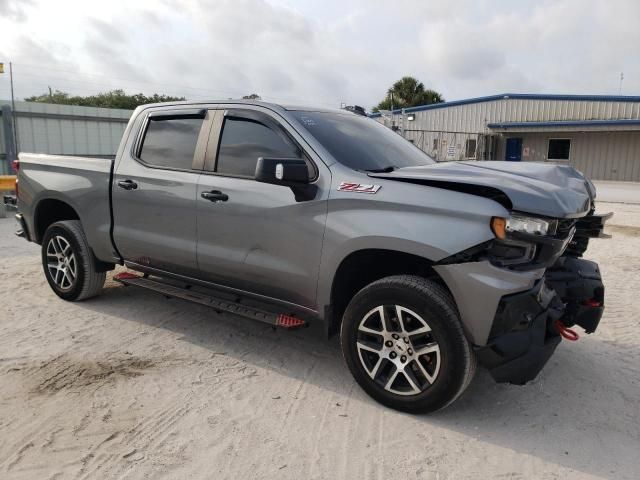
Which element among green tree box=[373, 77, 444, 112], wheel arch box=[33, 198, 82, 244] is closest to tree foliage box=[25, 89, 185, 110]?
green tree box=[373, 77, 444, 112]

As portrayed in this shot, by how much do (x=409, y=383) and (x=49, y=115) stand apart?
1385cm

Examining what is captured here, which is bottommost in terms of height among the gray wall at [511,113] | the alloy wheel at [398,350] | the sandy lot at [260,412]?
the sandy lot at [260,412]

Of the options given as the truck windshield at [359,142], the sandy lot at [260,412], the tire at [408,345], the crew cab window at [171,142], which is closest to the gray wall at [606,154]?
the sandy lot at [260,412]

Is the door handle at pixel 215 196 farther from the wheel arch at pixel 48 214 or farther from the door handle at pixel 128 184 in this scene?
the wheel arch at pixel 48 214

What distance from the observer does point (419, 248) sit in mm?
3055

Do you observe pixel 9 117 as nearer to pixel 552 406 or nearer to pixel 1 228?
pixel 1 228

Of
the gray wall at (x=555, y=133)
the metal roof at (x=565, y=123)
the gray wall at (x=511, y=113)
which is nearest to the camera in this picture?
the metal roof at (x=565, y=123)

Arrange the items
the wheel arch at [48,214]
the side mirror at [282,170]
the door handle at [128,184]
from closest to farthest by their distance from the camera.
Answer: the side mirror at [282,170]
the door handle at [128,184]
the wheel arch at [48,214]

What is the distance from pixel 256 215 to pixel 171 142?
125cm

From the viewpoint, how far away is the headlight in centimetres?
287

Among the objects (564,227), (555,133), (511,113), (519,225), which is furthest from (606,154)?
(519,225)

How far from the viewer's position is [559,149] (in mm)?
24234

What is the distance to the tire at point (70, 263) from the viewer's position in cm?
504

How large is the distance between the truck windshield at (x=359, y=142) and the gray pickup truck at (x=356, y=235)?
0.7 inches
